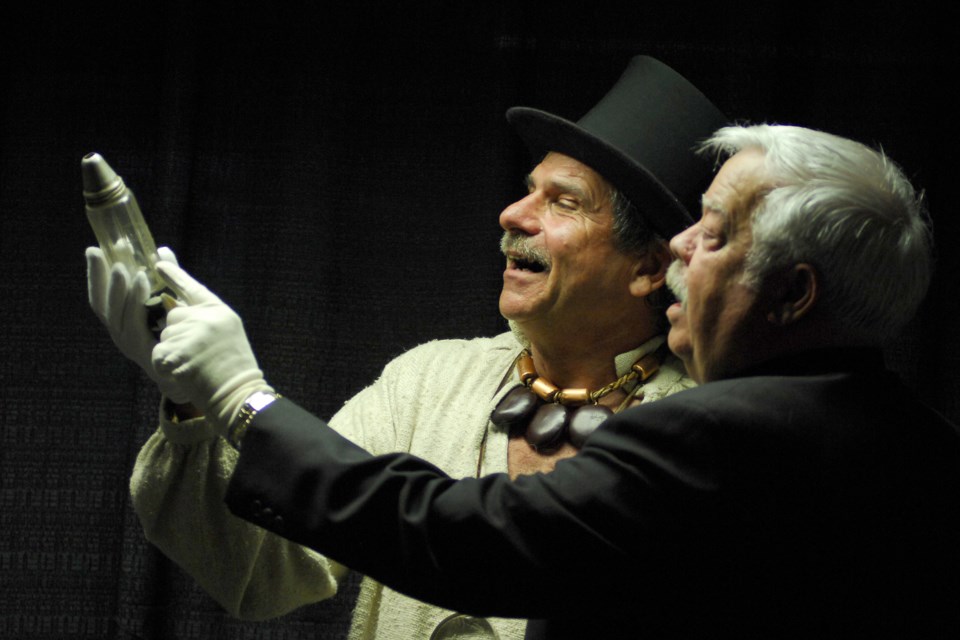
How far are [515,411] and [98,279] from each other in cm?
72

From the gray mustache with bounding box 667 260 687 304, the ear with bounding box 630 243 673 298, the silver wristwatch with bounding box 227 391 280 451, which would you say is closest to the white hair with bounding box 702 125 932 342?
the gray mustache with bounding box 667 260 687 304

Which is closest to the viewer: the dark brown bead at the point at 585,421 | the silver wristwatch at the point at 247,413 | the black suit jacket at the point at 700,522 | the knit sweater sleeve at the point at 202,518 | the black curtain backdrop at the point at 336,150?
the black suit jacket at the point at 700,522

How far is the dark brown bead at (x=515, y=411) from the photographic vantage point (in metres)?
1.99

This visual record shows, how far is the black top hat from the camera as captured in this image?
2000 mm

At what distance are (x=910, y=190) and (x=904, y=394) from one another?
240 mm

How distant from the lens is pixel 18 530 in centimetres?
251

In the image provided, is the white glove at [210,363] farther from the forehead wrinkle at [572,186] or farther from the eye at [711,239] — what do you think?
the forehead wrinkle at [572,186]

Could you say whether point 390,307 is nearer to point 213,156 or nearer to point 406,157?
point 406,157

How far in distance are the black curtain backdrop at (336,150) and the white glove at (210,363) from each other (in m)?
1.06

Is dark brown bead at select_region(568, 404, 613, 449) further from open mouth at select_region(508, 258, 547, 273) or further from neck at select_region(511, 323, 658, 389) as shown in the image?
open mouth at select_region(508, 258, 547, 273)

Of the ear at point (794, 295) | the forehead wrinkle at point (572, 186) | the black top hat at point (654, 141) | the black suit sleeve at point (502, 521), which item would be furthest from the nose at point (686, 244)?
the forehead wrinkle at point (572, 186)

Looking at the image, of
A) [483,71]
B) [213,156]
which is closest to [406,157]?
[483,71]

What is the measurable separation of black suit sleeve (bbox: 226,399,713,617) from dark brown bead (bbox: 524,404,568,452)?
600mm

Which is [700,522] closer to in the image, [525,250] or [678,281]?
[678,281]
